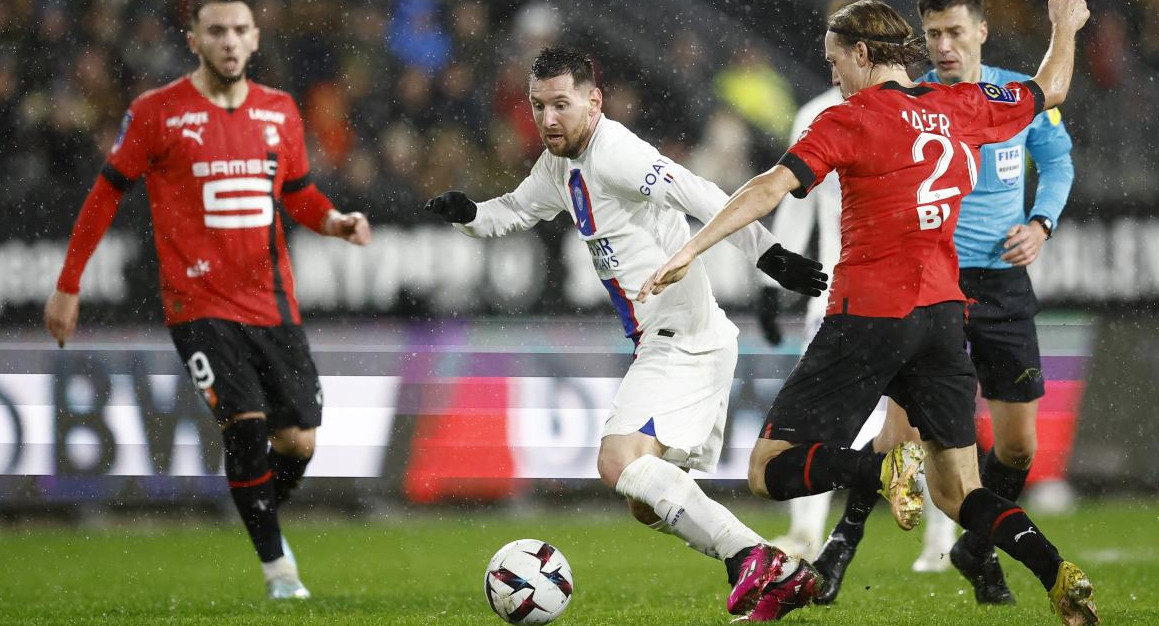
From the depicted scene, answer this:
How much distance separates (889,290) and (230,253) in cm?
289

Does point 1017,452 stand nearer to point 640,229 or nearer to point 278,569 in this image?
point 640,229

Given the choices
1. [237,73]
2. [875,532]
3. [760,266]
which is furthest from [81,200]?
[760,266]

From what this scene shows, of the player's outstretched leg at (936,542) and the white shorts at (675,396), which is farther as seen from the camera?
the player's outstretched leg at (936,542)

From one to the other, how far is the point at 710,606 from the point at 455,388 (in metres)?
3.55

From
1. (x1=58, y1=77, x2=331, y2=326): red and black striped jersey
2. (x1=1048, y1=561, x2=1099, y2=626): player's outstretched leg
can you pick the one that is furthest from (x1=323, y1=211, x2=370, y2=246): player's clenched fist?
(x1=1048, y1=561, x2=1099, y2=626): player's outstretched leg

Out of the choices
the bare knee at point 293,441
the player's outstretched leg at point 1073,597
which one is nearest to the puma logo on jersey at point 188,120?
the bare knee at point 293,441

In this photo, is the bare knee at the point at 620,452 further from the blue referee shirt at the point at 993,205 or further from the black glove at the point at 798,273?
the blue referee shirt at the point at 993,205

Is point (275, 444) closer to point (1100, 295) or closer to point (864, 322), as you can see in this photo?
point (864, 322)

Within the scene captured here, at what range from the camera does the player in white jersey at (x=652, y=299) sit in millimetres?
4508

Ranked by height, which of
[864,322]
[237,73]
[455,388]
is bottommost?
[455,388]

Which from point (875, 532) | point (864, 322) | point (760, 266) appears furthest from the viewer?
point (875, 532)

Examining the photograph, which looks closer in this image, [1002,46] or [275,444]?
[275,444]

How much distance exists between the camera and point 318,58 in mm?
10516

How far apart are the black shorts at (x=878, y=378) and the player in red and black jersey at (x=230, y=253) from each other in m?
2.28
